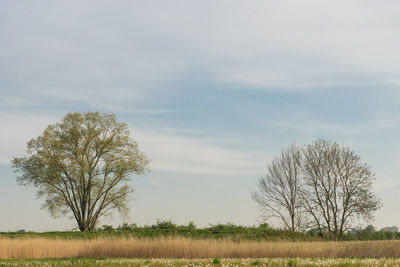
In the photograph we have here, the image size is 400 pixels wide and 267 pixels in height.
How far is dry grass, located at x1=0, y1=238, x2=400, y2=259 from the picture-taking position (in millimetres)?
28297

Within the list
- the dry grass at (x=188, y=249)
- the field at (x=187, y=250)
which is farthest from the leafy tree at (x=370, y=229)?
the dry grass at (x=188, y=249)

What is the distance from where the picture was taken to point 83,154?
54531 millimetres

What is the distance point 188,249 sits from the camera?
30.1 meters

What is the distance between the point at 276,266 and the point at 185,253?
1366cm

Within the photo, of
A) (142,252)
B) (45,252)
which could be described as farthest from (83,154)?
(142,252)

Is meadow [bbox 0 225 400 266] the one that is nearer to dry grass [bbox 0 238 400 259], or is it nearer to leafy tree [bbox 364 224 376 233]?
dry grass [bbox 0 238 400 259]

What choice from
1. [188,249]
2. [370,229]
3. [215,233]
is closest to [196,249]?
[188,249]

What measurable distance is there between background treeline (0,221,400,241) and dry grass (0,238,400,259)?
87.6 inches

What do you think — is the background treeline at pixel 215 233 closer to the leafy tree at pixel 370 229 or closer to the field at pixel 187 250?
the leafy tree at pixel 370 229

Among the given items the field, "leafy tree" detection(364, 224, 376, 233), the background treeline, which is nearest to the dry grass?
the field

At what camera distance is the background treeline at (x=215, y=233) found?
3666 cm

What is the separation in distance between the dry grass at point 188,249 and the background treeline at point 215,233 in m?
2.23

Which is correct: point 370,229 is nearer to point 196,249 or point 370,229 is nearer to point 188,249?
point 196,249

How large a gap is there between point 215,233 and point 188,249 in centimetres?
966
